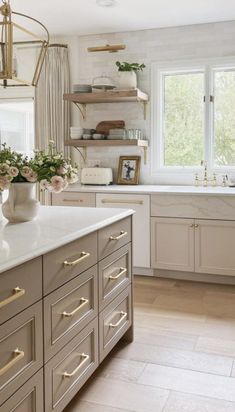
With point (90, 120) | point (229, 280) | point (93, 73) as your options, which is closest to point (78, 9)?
point (93, 73)

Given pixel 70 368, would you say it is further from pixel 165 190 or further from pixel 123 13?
pixel 123 13

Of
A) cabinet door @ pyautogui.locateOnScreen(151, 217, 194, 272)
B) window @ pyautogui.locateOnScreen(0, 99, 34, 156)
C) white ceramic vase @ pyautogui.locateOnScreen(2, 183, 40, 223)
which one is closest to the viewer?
white ceramic vase @ pyautogui.locateOnScreen(2, 183, 40, 223)

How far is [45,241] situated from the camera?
5.86 feet

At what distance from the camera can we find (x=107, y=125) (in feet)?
15.8

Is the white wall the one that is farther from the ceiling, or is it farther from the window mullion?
the window mullion

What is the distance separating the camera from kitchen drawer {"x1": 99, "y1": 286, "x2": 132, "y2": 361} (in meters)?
2.33

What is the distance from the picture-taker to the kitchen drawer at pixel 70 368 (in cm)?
178

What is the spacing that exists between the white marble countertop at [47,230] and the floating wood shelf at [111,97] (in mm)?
2025

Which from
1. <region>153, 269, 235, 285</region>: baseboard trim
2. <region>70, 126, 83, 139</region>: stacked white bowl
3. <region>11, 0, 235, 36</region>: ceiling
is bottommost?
<region>153, 269, 235, 285</region>: baseboard trim

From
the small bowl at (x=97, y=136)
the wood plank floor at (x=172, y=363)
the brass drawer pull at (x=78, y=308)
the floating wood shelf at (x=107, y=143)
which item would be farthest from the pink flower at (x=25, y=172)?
the small bowl at (x=97, y=136)

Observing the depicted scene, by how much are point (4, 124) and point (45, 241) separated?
401 centimetres

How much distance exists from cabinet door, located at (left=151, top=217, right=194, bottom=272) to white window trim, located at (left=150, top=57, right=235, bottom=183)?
0.75 m

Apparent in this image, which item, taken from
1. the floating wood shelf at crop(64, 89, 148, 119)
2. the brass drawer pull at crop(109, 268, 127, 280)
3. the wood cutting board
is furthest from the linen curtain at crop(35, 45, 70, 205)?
the brass drawer pull at crop(109, 268, 127, 280)

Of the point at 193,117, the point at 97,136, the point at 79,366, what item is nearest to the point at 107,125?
the point at 97,136
